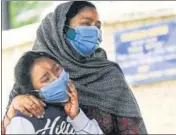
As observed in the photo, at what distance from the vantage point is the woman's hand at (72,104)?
1.55m

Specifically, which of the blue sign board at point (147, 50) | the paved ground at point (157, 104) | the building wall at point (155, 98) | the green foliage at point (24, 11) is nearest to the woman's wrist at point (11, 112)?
the green foliage at point (24, 11)

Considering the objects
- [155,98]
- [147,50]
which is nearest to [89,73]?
[147,50]

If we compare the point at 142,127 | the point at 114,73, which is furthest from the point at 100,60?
the point at 142,127

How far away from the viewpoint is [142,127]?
5.57 ft

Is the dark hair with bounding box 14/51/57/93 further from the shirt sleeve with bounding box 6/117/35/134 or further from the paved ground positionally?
the paved ground

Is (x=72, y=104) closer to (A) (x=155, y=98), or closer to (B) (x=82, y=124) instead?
(B) (x=82, y=124)

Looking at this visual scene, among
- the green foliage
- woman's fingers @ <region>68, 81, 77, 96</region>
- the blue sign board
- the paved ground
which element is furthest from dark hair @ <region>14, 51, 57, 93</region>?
the paved ground

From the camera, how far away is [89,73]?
1.69 meters

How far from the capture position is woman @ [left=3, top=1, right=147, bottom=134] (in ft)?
5.45

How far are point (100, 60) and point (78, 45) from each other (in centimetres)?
10

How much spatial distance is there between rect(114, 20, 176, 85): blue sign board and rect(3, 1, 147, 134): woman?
1612 mm

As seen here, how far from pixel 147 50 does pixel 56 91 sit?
198cm

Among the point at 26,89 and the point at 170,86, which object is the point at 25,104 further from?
the point at 170,86

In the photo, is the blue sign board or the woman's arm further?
the blue sign board
